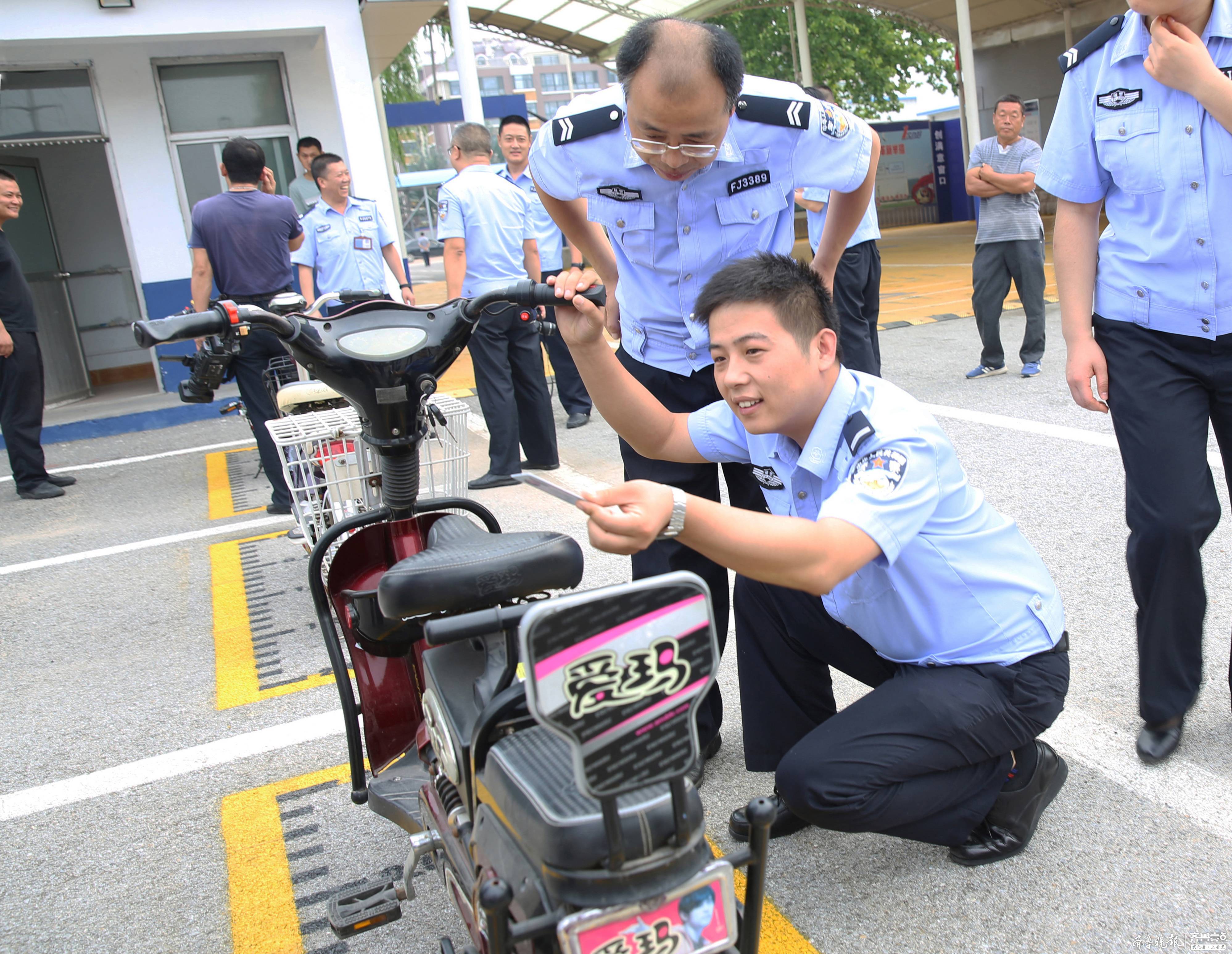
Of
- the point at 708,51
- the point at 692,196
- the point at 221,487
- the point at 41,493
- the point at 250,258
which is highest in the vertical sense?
the point at 708,51

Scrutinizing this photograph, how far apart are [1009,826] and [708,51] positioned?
70.4 inches

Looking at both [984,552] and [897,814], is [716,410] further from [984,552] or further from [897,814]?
[897,814]

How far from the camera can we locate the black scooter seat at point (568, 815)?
1369 millimetres

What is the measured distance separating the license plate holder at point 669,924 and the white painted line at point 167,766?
188 centimetres

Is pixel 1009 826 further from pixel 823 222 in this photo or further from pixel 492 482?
pixel 492 482

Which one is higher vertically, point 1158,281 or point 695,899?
point 1158,281

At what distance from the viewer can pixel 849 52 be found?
85.8ft

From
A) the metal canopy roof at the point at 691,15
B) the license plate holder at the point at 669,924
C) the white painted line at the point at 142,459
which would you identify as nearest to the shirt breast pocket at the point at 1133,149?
the license plate holder at the point at 669,924

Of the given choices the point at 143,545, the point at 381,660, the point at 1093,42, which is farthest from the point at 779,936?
the point at 143,545

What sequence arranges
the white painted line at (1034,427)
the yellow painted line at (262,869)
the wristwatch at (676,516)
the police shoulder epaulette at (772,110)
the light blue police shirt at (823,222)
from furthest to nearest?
the light blue police shirt at (823,222), the white painted line at (1034,427), the police shoulder epaulette at (772,110), the yellow painted line at (262,869), the wristwatch at (676,516)

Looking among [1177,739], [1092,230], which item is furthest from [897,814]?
[1092,230]

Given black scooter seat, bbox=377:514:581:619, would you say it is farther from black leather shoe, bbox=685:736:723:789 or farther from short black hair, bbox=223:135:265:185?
short black hair, bbox=223:135:265:185

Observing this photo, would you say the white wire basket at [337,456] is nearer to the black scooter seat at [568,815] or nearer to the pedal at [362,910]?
the pedal at [362,910]

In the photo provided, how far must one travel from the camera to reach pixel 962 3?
1500cm
